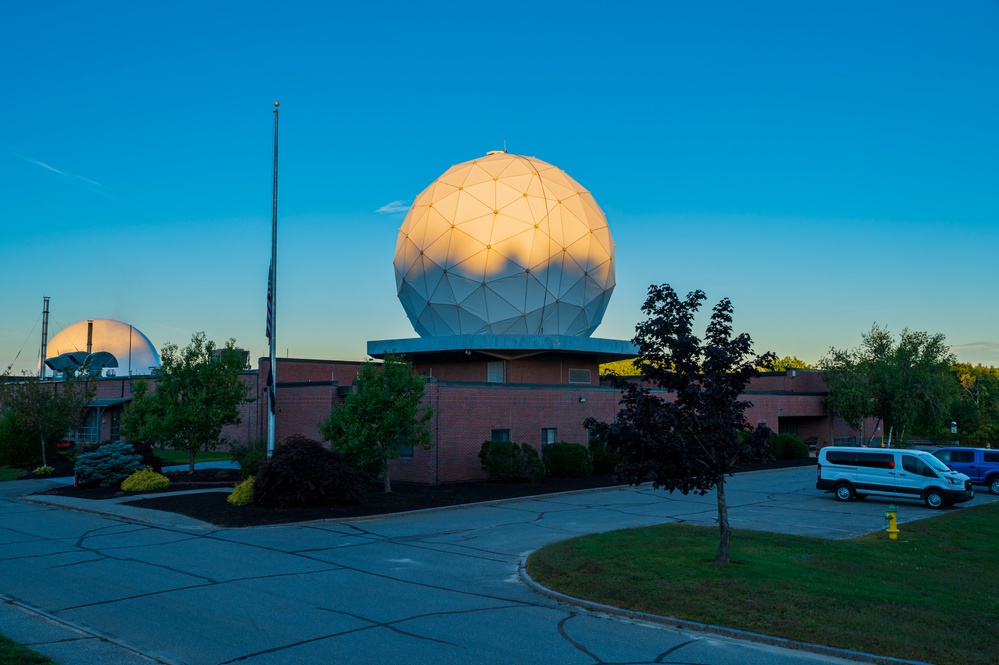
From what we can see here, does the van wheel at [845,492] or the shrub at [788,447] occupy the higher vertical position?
the shrub at [788,447]

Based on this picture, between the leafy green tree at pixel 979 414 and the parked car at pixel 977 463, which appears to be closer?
the parked car at pixel 977 463

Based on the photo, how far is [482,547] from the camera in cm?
1736

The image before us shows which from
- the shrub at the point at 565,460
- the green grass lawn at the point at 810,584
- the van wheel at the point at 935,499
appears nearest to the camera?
the green grass lawn at the point at 810,584

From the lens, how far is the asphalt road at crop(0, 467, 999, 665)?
948 cm

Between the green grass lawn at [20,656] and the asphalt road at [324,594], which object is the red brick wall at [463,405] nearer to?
the asphalt road at [324,594]

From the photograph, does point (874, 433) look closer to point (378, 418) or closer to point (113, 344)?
point (378, 418)

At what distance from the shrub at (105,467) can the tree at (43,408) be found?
32.9 ft

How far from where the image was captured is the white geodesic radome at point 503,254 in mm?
38062

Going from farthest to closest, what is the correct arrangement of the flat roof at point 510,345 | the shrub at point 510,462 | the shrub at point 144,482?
the flat roof at point 510,345 < the shrub at point 510,462 < the shrub at point 144,482

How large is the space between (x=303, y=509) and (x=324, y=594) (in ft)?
35.2

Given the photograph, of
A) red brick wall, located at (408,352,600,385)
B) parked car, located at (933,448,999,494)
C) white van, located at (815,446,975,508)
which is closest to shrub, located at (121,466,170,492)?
red brick wall, located at (408,352,600,385)

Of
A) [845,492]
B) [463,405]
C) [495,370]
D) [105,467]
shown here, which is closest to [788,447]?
[845,492]

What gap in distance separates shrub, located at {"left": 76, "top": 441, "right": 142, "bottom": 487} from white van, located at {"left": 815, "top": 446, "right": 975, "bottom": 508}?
82.1ft

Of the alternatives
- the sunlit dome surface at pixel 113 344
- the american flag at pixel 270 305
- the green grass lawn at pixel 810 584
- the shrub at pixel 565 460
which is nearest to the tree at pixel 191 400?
the american flag at pixel 270 305
